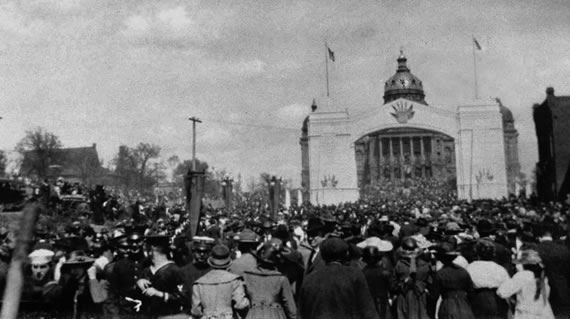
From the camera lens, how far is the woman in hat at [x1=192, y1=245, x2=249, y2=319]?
5590 millimetres

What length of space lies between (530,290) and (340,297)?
2383 millimetres

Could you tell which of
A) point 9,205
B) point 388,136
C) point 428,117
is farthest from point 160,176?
point 9,205

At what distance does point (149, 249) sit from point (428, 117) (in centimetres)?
5622

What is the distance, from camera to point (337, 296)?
213 inches

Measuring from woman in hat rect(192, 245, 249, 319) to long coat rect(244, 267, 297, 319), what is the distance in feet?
0.33

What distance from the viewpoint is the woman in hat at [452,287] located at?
668cm

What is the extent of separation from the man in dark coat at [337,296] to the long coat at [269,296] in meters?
0.25

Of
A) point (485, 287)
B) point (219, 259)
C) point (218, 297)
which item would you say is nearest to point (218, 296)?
point (218, 297)

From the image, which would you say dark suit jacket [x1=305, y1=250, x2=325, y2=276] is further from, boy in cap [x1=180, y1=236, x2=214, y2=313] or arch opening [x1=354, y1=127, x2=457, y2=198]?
arch opening [x1=354, y1=127, x2=457, y2=198]

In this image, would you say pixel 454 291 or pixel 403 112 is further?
pixel 403 112

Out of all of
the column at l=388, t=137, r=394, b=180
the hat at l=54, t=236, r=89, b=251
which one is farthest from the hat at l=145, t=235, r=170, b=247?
the column at l=388, t=137, r=394, b=180

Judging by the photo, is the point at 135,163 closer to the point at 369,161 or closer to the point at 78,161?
Answer: the point at 78,161

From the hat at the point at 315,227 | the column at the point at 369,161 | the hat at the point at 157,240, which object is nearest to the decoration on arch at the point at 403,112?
the column at the point at 369,161

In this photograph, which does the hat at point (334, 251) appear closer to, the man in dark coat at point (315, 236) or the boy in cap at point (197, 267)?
the boy in cap at point (197, 267)
